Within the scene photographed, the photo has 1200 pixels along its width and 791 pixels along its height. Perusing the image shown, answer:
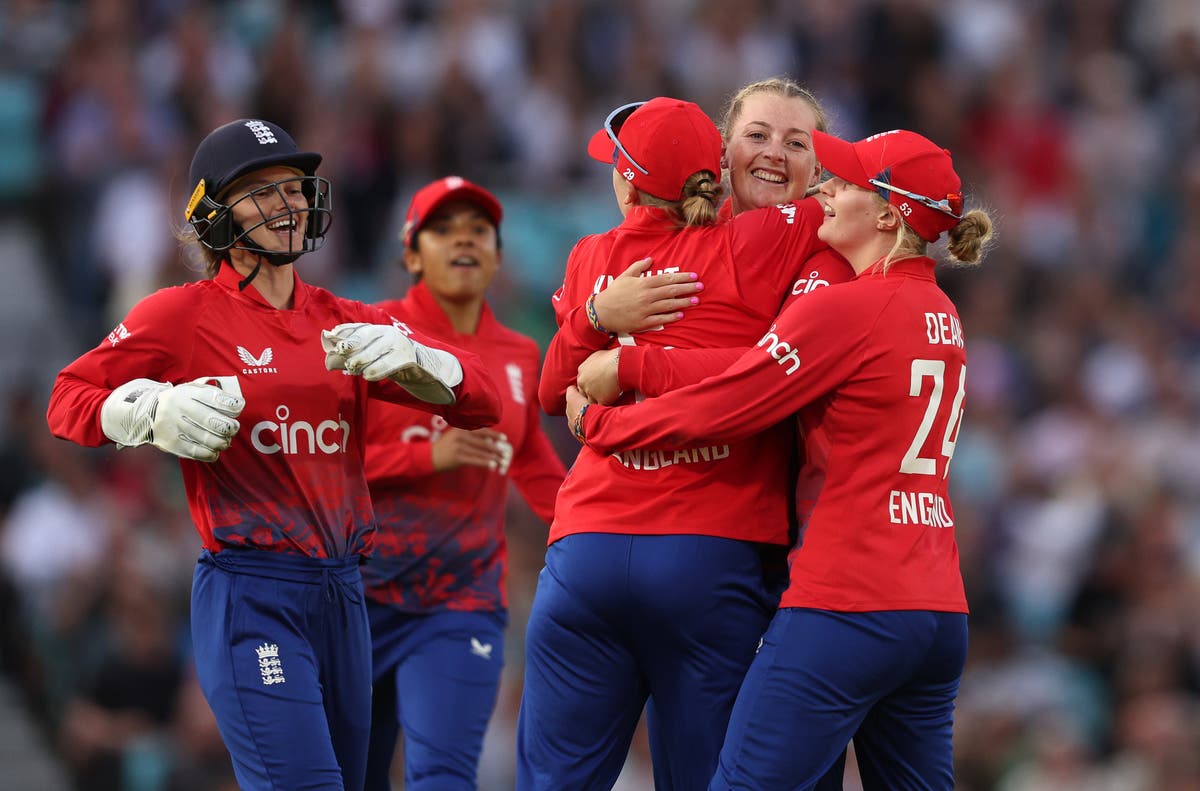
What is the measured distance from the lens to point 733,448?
480 cm

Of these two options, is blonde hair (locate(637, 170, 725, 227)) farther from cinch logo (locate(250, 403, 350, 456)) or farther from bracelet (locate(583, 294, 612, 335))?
cinch logo (locate(250, 403, 350, 456))

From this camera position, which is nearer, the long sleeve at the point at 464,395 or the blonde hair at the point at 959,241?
the blonde hair at the point at 959,241

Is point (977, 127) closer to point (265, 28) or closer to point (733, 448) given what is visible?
point (265, 28)

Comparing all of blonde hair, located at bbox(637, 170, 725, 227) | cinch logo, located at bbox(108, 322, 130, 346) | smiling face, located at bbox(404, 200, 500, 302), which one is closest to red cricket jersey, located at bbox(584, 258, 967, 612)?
blonde hair, located at bbox(637, 170, 725, 227)

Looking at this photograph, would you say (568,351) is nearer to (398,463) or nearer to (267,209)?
(267,209)

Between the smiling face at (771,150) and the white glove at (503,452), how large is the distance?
4.75 ft

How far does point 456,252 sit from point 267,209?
1555 millimetres

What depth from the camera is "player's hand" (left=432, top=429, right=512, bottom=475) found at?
607 cm

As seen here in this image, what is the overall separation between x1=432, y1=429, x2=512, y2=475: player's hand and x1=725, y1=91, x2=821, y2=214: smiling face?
1425 mm

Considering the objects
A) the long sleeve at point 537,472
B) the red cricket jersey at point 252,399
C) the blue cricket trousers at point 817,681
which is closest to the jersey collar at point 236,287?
the red cricket jersey at point 252,399

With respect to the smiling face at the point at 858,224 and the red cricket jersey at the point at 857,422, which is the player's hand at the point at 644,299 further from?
the smiling face at the point at 858,224

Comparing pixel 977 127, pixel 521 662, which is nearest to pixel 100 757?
pixel 521 662

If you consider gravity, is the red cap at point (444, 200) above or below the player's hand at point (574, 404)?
above

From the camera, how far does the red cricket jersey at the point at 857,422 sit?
454 centimetres
